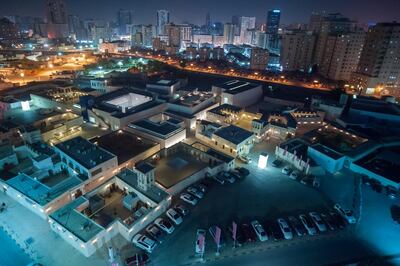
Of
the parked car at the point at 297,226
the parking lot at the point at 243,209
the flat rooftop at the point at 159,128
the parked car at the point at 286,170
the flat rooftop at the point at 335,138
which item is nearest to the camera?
the parking lot at the point at 243,209

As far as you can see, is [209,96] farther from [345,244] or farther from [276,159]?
[345,244]

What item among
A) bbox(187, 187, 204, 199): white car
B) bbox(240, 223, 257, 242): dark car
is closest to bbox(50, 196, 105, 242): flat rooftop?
bbox(187, 187, 204, 199): white car

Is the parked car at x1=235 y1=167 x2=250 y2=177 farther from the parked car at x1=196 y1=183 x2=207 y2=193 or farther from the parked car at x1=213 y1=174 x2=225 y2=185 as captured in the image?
the parked car at x1=196 y1=183 x2=207 y2=193

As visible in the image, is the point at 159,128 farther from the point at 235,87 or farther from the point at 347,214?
the point at 347,214

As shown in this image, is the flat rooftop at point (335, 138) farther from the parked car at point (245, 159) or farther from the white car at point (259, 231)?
the white car at point (259, 231)

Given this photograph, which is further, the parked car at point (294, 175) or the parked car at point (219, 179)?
the parked car at point (294, 175)

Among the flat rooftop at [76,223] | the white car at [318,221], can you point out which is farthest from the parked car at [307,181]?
the flat rooftop at [76,223]

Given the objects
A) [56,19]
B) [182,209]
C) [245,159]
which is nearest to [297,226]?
[182,209]
